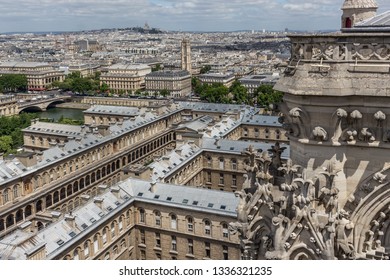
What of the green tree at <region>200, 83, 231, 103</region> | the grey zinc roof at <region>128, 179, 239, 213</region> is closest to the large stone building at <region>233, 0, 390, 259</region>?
the grey zinc roof at <region>128, 179, 239, 213</region>

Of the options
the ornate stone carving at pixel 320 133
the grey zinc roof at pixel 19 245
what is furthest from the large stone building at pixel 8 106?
the ornate stone carving at pixel 320 133

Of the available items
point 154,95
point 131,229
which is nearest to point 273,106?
point 131,229

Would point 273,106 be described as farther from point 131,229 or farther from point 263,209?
point 131,229

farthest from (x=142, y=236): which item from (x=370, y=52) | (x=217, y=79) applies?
(x=217, y=79)

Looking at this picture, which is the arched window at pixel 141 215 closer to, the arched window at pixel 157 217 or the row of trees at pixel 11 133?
the arched window at pixel 157 217

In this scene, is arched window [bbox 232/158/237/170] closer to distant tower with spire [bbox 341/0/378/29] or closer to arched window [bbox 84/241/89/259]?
arched window [bbox 84/241/89/259]
